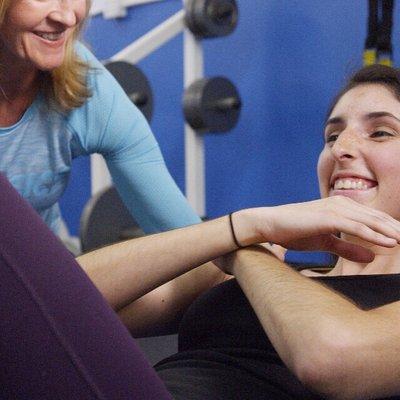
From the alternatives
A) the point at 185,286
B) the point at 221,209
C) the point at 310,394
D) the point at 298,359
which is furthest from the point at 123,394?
the point at 221,209

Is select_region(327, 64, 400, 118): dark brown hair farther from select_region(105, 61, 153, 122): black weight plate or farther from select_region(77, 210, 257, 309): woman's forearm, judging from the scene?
select_region(105, 61, 153, 122): black weight plate

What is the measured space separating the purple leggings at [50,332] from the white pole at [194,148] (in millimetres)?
2170

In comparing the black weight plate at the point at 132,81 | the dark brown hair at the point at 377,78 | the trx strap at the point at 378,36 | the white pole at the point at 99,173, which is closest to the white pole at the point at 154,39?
the black weight plate at the point at 132,81

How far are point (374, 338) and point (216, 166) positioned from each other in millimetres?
2376

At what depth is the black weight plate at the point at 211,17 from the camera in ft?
9.24

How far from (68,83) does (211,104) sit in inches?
57.0

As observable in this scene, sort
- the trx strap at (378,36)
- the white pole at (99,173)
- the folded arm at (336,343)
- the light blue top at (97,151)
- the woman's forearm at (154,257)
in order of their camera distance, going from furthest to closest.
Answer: the white pole at (99,173)
the trx strap at (378,36)
the light blue top at (97,151)
the woman's forearm at (154,257)
the folded arm at (336,343)

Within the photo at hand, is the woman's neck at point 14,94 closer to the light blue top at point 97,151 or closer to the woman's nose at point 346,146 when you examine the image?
the light blue top at point 97,151

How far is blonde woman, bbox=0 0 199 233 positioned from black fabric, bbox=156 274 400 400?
1.28 ft

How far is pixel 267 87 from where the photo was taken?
300cm

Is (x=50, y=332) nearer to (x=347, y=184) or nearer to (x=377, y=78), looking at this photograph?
(x=347, y=184)

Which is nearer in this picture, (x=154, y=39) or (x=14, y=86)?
(x=14, y=86)

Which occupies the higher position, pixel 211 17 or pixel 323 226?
pixel 211 17

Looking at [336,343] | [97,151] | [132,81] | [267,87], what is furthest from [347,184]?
[267,87]
